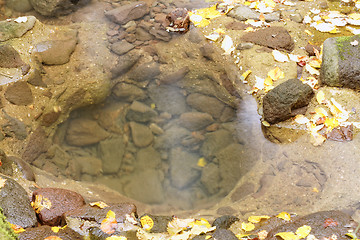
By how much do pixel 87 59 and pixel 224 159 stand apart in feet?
9.05

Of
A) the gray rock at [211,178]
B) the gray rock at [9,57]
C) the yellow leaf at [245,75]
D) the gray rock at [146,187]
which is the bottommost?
the gray rock at [146,187]

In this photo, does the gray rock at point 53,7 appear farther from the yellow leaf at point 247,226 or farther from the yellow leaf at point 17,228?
the yellow leaf at point 247,226

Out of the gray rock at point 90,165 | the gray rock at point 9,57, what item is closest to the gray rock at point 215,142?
the gray rock at point 90,165

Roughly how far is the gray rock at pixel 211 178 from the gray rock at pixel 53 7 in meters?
3.98

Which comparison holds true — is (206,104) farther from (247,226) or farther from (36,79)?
(36,79)

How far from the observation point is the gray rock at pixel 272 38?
5293 mm

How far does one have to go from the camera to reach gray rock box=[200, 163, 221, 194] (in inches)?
186

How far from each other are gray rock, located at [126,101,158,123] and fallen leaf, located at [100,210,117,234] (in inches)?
97.3

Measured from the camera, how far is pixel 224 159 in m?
4.82

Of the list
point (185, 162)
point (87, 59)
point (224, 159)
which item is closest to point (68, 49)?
point (87, 59)

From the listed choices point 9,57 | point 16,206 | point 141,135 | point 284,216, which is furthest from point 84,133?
point 284,216

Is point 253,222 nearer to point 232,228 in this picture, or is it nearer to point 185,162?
point 232,228

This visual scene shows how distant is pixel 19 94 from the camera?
482cm

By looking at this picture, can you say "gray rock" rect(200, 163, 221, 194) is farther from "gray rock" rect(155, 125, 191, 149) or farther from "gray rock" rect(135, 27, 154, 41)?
"gray rock" rect(135, 27, 154, 41)
